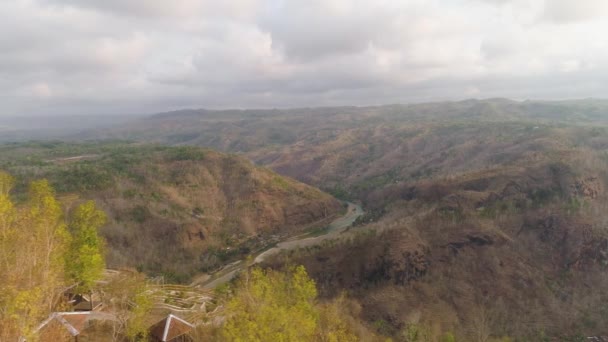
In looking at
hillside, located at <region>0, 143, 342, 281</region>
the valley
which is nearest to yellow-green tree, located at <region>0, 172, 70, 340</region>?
the valley

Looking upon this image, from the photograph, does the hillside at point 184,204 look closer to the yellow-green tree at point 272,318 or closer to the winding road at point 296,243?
the winding road at point 296,243

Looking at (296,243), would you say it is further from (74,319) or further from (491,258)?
(74,319)

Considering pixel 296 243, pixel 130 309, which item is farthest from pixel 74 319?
pixel 296 243

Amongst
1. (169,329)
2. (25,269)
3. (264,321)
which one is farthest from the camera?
(169,329)

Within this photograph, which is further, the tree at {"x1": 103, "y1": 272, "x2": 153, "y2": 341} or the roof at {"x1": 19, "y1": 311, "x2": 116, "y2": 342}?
the tree at {"x1": 103, "y1": 272, "x2": 153, "y2": 341}

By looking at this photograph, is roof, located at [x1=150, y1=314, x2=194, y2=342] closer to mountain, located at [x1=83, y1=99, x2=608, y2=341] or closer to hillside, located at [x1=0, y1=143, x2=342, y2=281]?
mountain, located at [x1=83, y1=99, x2=608, y2=341]

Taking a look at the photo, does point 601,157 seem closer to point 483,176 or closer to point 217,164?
point 483,176

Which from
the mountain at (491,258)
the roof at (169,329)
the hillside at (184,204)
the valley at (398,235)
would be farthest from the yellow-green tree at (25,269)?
the hillside at (184,204)
